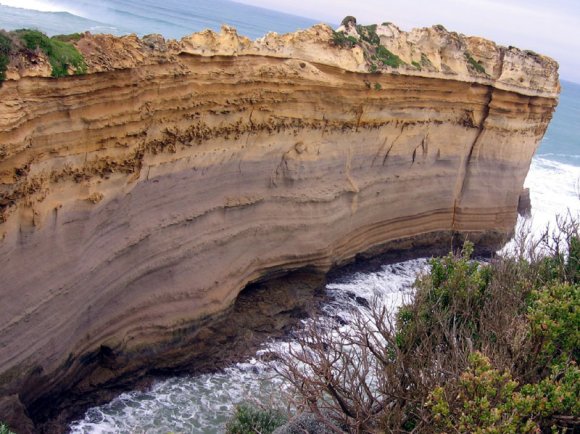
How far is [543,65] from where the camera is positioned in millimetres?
20859

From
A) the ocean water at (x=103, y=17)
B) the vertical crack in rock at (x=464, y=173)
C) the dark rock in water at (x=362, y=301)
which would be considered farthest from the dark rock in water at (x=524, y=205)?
the ocean water at (x=103, y=17)

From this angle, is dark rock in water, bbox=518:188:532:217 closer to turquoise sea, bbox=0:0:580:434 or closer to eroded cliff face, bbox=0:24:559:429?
turquoise sea, bbox=0:0:580:434

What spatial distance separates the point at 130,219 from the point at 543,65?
15.0 metres

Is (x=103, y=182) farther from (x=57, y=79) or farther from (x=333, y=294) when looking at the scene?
(x=333, y=294)

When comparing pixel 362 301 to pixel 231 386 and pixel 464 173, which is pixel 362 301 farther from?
pixel 464 173

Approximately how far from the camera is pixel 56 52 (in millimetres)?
10383

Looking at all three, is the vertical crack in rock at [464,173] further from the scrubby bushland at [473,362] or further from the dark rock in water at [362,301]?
the scrubby bushland at [473,362]

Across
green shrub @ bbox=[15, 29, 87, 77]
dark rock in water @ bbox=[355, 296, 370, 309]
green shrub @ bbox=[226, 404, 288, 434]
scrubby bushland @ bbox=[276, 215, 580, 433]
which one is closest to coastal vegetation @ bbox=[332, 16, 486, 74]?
dark rock in water @ bbox=[355, 296, 370, 309]

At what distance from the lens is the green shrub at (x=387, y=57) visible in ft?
56.0

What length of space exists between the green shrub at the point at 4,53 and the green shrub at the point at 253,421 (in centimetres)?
667

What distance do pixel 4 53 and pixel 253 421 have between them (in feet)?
23.4

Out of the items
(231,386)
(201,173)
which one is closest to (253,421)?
(231,386)

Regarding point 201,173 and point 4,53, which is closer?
point 4,53

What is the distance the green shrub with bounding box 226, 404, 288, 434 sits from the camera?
10852 mm
